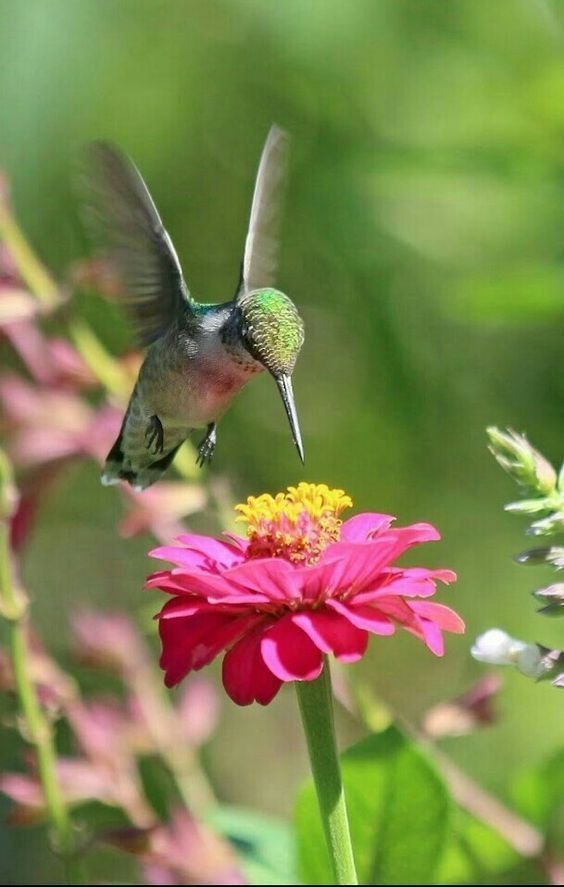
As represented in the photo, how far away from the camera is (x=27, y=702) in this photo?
2.54 feet

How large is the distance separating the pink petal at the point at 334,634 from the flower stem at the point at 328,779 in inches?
1.0

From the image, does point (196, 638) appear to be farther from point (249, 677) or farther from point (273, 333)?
point (273, 333)

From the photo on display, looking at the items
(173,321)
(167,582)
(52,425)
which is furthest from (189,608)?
(52,425)

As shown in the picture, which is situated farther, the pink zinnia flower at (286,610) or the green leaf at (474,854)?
the green leaf at (474,854)

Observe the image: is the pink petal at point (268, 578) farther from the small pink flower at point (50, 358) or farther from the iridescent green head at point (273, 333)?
the small pink flower at point (50, 358)

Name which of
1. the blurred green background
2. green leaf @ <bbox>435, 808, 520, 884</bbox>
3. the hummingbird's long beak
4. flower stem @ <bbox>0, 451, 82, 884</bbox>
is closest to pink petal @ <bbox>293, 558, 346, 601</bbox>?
the hummingbird's long beak

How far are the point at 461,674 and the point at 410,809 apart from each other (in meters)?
0.85

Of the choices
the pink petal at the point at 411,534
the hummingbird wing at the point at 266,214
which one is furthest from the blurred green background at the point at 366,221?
the pink petal at the point at 411,534

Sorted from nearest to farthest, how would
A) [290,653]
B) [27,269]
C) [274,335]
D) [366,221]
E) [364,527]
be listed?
1. [290,653]
2. [364,527]
3. [274,335]
4. [27,269]
5. [366,221]

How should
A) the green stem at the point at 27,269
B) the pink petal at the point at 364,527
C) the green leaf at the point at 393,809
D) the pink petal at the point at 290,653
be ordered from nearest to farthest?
1. the pink petal at the point at 290,653
2. the pink petal at the point at 364,527
3. the green leaf at the point at 393,809
4. the green stem at the point at 27,269

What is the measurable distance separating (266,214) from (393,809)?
15.7 inches

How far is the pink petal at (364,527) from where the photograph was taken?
0.65 meters

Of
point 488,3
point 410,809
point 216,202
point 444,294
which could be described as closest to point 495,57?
point 488,3

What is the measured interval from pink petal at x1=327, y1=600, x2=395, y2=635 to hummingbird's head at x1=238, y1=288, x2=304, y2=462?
204mm
